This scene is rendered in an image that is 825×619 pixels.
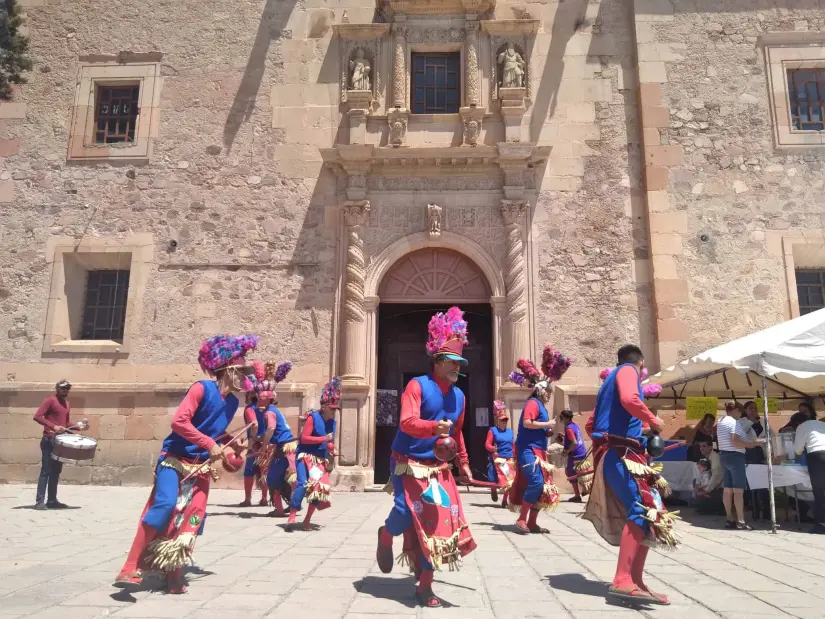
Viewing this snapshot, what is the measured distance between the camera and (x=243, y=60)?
13.0 m

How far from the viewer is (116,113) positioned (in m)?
13.2

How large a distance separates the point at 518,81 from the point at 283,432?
848cm

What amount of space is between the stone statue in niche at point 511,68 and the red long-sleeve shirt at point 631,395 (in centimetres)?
929

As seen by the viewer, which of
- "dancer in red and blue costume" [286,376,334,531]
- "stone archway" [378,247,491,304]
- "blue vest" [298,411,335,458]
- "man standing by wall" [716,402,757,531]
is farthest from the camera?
"stone archway" [378,247,491,304]

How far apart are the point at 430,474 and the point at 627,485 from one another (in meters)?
1.36

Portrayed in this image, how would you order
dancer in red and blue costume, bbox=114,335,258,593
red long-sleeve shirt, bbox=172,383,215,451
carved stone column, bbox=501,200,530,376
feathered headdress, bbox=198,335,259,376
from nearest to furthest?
dancer in red and blue costume, bbox=114,335,258,593, red long-sleeve shirt, bbox=172,383,215,451, feathered headdress, bbox=198,335,259,376, carved stone column, bbox=501,200,530,376

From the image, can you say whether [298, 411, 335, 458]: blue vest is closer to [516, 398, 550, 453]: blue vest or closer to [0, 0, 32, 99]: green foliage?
[516, 398, 550, 453]: blue vest

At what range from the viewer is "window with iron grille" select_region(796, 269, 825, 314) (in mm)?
11922

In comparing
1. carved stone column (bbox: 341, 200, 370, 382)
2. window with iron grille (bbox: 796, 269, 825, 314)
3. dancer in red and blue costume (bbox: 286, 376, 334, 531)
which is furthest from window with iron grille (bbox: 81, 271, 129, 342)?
window with iron grille (bbox: 796, 269, 825, 314)

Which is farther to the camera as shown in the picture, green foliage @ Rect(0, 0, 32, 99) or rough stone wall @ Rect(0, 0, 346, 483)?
rough stone wall @ Rect(0, 0, 346, 483)

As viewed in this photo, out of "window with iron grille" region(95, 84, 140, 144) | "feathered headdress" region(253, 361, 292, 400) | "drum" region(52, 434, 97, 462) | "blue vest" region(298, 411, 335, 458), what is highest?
"window with iron grille" region(95, 84, 140, 144)

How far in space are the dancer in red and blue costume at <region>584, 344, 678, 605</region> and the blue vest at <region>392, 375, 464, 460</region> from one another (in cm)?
109

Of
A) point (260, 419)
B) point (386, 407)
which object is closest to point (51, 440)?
point (260, 419)

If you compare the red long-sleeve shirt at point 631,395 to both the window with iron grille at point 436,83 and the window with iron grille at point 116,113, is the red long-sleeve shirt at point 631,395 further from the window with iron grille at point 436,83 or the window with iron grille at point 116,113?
the window with iron grille at point 116,113
